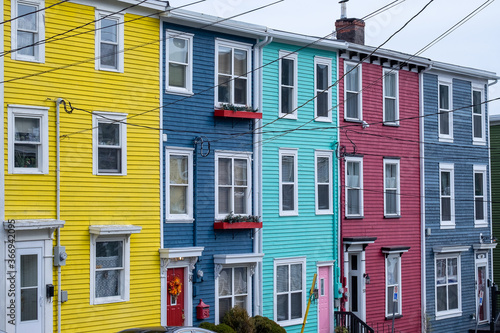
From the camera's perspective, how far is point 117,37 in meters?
22.5

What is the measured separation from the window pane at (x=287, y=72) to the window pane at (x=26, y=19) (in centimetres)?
926

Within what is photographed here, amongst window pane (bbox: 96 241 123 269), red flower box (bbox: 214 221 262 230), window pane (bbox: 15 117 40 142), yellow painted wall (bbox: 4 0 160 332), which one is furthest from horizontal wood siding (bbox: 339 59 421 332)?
window pane (bbox: 15 117 40 142)

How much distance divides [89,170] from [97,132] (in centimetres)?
110

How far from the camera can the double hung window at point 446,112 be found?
3353 centimetres

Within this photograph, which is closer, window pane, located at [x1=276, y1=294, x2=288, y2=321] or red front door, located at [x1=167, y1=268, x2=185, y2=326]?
red front door, located at [x1=167, y1=268, x2=185, y2=326]

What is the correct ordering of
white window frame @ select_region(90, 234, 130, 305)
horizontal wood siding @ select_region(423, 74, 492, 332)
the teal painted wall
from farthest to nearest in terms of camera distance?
horizontal wood siding @ select_region(423, 74, 492, 332)
the teal painted wall
white window frame @ select_region(90, 234, 130, 305)

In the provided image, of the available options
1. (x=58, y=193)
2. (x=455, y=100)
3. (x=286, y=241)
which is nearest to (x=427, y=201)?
(x=455, y=100)

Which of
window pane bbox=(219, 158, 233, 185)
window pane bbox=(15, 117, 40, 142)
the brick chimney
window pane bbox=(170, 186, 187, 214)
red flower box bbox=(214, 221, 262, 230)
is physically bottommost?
red flower box bbox=(214, 221, 262, 230)

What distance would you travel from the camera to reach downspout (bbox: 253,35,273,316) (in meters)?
25.8

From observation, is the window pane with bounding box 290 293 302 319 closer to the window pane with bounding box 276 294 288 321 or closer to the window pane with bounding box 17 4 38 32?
the window pane with bounding box 276 294 288 321

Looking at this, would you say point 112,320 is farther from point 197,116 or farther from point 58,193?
point 197,116

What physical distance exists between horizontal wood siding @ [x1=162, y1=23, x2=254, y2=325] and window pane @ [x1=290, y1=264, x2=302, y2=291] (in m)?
2.76

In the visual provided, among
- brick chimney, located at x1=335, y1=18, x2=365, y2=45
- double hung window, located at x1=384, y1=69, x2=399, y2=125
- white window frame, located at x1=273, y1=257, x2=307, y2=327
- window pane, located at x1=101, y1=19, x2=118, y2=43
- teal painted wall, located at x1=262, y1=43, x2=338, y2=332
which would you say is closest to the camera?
window pane, located at x1=101, y1=19, x2=118, y2=43

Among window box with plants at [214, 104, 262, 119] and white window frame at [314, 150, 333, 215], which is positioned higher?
window box with plants at [214, 104, 262, 119]
